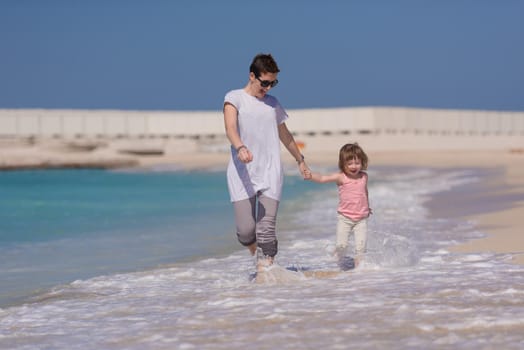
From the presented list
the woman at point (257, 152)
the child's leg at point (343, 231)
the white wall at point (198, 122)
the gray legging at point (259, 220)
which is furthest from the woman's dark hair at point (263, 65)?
the white wall at point (198, 122)

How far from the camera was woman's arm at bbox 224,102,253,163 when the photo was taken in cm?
534

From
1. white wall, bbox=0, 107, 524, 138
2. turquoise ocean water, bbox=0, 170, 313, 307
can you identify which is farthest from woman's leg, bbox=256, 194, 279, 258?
white wall, bbox=0, 107, 524, 138

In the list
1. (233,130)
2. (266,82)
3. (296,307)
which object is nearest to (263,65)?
(266,82)

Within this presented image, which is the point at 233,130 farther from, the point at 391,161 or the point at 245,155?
the point at 391,161

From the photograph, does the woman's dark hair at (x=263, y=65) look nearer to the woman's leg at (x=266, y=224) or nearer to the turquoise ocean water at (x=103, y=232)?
the woman's leg at (x=266, y=224)


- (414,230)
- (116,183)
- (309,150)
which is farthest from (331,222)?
(309,150)

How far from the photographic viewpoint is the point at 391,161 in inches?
1469

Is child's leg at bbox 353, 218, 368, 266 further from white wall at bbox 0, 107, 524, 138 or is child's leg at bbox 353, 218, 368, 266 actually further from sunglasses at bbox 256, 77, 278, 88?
white wall at bbox 0, 107, 524, 138

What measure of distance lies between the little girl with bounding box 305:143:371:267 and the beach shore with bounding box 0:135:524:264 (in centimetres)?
112

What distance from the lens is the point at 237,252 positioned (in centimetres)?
844

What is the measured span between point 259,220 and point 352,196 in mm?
851

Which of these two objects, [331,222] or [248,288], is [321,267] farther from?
[331,222]

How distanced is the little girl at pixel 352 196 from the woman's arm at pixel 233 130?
932 millimetres

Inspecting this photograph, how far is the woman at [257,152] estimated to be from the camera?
18.6 feet
